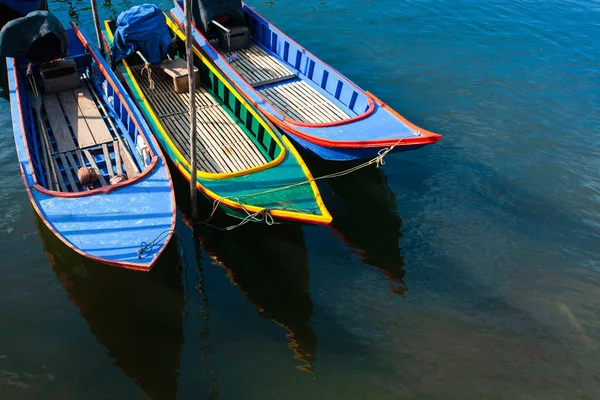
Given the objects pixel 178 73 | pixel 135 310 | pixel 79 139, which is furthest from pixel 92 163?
pixel 178 73

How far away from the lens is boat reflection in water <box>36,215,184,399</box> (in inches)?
372

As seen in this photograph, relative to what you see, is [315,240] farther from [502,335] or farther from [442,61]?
[442,61]

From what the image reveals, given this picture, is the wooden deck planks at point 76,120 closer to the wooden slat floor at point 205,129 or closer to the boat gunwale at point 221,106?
the boat gunwale at point 221,106

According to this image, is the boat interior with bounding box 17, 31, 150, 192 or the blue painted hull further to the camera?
the blue painted hull

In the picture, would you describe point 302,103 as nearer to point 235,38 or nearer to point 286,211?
point 235,38

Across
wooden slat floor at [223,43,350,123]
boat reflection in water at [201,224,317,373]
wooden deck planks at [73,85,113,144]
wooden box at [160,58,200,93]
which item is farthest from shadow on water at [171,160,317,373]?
wooden box at [160,58,200,93]

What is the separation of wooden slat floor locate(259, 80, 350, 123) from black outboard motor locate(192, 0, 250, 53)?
3321 mm

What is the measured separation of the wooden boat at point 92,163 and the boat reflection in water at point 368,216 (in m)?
4.99

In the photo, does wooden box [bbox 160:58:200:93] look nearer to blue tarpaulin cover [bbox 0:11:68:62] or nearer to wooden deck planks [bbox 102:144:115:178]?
blue tarpaulin cover [bbox 0:11:68:62]

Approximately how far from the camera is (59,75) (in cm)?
1484

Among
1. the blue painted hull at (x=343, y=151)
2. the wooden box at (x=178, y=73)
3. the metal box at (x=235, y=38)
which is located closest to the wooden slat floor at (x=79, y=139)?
the wooden box at (x=178, y=73)

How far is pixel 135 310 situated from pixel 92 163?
4.40 metres

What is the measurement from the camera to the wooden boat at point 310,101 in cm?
1223

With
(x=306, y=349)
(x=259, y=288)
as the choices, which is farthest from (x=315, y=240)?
(x=306, y=349)
